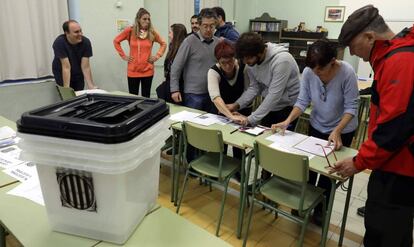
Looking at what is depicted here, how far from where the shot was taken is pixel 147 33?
156 inches

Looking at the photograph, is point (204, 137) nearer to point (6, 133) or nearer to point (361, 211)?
point (6, 133)

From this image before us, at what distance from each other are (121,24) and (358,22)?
144 inches

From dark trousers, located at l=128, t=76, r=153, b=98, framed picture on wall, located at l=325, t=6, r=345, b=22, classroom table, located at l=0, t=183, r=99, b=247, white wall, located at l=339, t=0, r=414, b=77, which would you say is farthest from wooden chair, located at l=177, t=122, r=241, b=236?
framed picture on wall, located at l=325, t=6, r=345, b=22

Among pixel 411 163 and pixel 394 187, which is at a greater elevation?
pixel 411 163

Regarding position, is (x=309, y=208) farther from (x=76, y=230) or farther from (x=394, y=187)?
(x=76, y=230)

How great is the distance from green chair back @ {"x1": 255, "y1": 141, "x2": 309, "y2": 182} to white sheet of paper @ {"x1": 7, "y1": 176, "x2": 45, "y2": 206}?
1.19m

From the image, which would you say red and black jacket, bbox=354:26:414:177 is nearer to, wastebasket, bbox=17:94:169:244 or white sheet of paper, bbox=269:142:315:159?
white sheet of paper, bbox=269:142:315:159

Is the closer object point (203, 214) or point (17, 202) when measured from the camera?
point (17, 202)

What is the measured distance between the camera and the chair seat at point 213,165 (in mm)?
2252

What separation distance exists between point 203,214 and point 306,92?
4.11 ft

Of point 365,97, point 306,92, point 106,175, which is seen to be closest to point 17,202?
point 106,175

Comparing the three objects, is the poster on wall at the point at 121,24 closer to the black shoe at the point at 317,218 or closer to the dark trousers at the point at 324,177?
the dark trousers at the point at 324,177

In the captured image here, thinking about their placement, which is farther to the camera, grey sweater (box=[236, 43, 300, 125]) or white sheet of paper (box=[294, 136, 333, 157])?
grey sweater (box=[236, 43, 300, 125])

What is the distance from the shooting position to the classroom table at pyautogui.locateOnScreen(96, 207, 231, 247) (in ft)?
3.18
